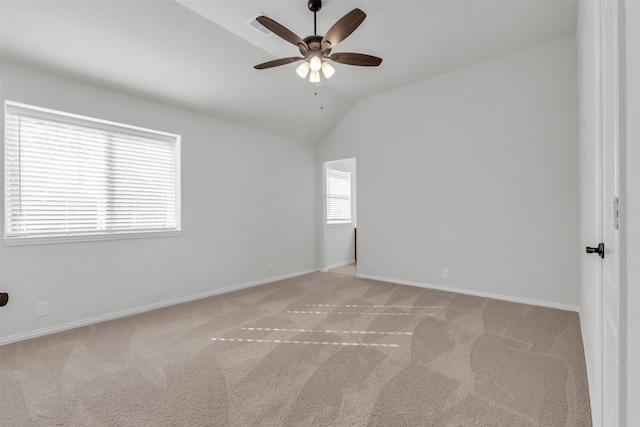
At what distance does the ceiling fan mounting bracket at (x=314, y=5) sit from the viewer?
2676mm

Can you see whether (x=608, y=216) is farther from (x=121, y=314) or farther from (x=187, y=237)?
(x=121, y=314)

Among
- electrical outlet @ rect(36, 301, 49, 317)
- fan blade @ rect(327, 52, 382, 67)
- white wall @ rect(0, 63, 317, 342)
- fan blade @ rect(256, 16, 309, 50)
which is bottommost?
electrical outlet @ rect(36, 301, 49, 317)

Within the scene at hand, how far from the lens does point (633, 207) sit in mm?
657

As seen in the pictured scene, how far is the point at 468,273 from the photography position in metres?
4.18

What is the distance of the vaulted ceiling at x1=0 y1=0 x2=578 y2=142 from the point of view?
2.62 metres

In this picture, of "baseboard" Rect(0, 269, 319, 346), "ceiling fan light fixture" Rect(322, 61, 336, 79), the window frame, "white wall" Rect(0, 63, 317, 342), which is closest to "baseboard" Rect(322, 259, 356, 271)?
"white wall" Rect(0, 63, 317, 342)

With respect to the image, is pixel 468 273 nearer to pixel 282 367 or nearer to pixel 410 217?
pixel 410 217

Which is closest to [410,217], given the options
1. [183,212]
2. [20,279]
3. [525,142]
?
[525,142]

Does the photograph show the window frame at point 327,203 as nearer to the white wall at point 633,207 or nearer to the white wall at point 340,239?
the white wall at point 340,239

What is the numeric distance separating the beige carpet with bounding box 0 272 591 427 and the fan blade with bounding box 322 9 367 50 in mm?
2560

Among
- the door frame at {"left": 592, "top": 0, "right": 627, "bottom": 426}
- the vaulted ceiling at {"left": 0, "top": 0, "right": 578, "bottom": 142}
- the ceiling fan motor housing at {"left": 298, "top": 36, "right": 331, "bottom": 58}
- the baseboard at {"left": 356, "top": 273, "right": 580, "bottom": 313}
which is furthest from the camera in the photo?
the baseboard at {"left": 356, "top": 273, "right": 580, "bottom": 313}

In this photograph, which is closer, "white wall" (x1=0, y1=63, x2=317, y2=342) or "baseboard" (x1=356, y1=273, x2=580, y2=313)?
"white wall" (x1=0, y1=63, x2=317, y2=342)

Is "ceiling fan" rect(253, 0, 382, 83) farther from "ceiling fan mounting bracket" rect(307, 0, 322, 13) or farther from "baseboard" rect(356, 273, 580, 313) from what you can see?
"baseboard" rect(356, 273, 580, 313)

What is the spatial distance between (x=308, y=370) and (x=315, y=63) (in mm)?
2443
